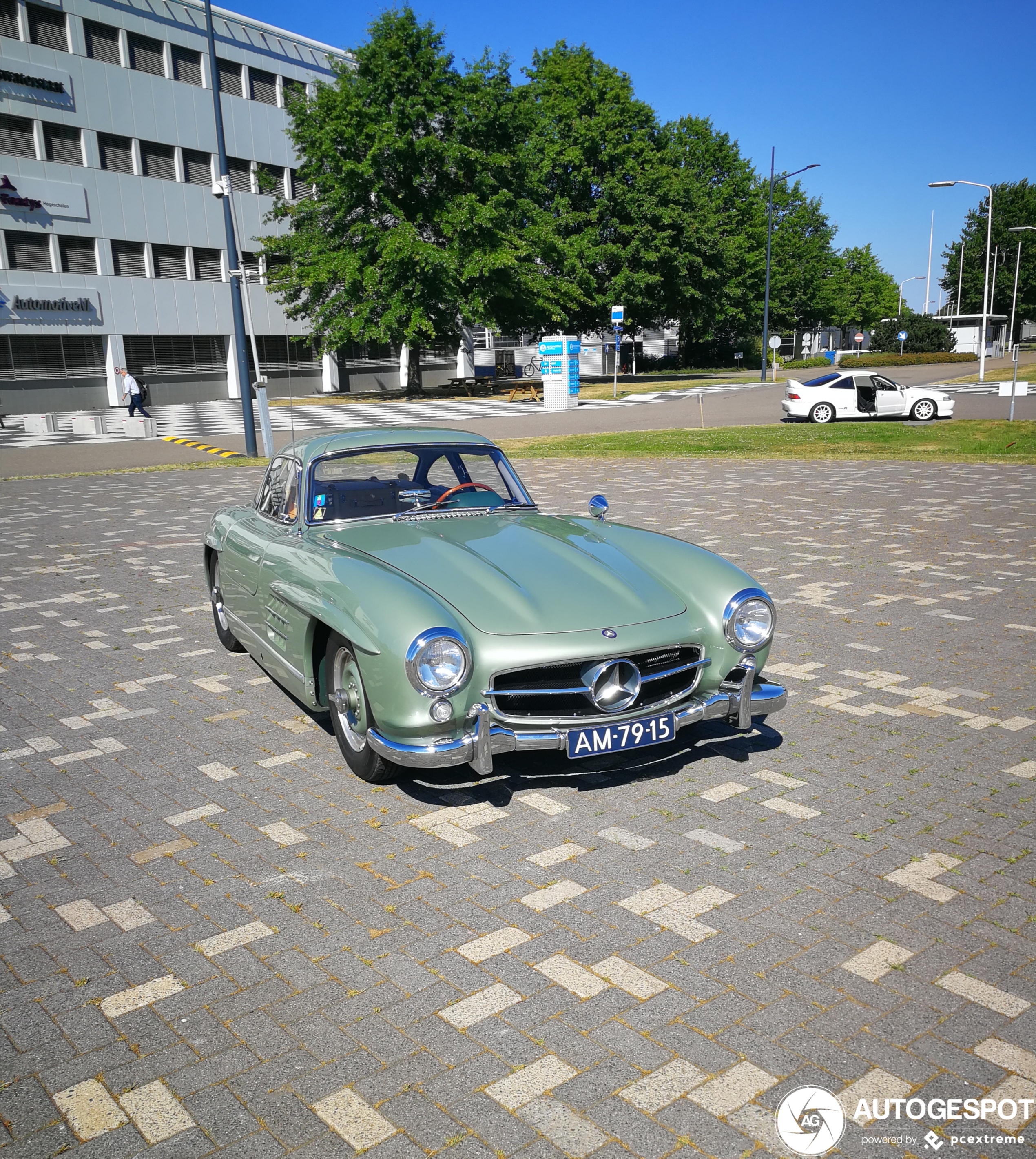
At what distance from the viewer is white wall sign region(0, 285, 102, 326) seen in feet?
114

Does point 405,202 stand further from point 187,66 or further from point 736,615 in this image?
point 736,615

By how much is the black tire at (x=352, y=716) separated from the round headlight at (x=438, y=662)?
47 centimetres

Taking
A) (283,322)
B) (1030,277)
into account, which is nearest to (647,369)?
(283,322)

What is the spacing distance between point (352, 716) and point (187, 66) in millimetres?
43067

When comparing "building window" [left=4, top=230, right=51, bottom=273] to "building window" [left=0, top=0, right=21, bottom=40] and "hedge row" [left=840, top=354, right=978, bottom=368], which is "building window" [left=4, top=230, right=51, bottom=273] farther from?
"hedge row" [left=840, top=354, right=978, bottom=368]

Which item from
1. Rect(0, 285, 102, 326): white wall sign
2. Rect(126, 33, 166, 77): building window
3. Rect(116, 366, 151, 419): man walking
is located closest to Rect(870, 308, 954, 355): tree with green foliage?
Rect(126, 33, 166, 77): building window

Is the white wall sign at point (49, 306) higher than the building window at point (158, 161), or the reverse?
the building window at point (158, 161)

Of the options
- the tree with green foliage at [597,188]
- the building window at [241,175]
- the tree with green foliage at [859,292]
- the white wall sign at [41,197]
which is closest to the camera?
the white wall sign at [41,197]

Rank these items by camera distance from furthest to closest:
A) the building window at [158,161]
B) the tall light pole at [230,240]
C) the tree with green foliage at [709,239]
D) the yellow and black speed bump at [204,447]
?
the tree with green foliage at [709,239]
the building window at [158,161]
the yellow and black speed bump at [204,447]
the tall light pole at [230,240]

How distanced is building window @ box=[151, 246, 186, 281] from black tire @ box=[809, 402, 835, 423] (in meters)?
27.4

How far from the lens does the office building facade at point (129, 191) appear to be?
35.0 m

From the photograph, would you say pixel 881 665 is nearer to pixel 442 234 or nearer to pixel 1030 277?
pixel 442 234

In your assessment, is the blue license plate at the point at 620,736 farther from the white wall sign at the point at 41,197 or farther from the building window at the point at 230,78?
the building window at the point at 230,78

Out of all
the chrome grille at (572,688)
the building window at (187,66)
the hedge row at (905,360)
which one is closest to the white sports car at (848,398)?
the chrome grille at (572,688)
